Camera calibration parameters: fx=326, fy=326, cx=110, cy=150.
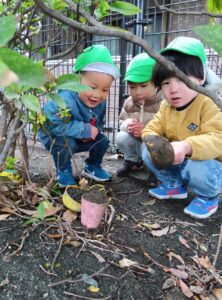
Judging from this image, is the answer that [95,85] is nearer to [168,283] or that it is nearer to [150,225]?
[150,225]

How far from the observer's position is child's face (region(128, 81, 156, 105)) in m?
1.72

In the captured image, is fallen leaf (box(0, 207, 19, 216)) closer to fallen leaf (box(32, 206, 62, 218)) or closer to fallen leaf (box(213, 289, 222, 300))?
fallen leaf (box(32, 206, 62, 218))

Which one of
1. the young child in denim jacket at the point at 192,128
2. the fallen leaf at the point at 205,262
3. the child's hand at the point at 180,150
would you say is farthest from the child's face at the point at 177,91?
the fallen leaf at the point at 205,262

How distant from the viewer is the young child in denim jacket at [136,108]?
1667 millimetres

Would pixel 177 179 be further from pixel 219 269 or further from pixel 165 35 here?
pixel 165 35

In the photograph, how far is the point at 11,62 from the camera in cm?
27

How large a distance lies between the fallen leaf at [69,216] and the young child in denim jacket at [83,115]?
0.30 m

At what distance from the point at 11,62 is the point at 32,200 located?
3.00 feet

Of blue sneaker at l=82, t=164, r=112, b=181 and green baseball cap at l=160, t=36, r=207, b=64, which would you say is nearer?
green baseball cap at l=160, t=36, r=207, b=64

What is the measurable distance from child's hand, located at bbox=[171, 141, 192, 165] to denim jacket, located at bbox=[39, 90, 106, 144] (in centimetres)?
47

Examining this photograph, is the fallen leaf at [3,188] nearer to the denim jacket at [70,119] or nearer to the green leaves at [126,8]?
the denim jacket at [70,119]

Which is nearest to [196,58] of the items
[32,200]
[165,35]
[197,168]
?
[197,168]

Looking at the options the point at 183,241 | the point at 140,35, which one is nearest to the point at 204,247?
the point at 183,241

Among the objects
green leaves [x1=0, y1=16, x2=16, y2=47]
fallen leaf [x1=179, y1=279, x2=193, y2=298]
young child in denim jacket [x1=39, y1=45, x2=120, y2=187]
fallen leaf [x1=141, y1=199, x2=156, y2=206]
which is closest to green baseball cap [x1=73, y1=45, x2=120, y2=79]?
young child in denim jacket [x1=39, y1=45, x2=120, y2=187]
